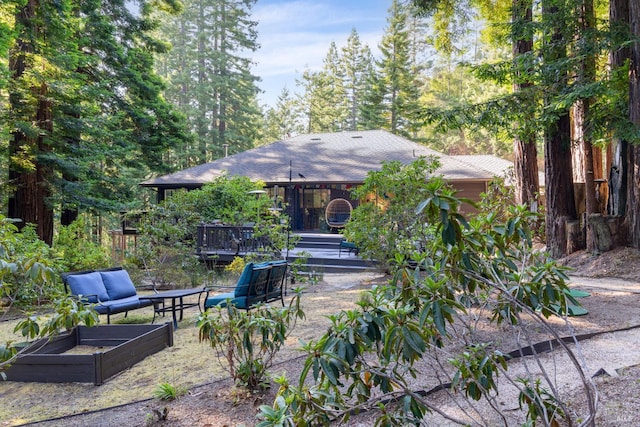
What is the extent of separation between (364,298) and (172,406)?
2.28 metres

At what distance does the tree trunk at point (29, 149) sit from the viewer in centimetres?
1005

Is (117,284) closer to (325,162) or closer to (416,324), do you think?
(416,324)

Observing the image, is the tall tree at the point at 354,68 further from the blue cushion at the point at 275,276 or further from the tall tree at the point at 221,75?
the blue cushion at the point at 275,276

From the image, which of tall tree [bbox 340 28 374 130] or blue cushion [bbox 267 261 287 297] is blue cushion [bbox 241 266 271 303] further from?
tall tree [bbox 340 28 374 130]

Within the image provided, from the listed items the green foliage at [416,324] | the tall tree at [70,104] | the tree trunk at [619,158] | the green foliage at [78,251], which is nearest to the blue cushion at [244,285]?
the green foliage at [416,324]

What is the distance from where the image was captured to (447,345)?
436cm

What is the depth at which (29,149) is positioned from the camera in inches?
399

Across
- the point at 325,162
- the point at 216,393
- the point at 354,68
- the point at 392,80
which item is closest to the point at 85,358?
the point at 216,393

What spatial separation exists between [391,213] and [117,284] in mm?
4742

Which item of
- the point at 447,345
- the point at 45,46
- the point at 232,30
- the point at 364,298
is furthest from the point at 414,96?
the point at 364,298

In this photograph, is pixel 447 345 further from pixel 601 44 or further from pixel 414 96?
pixel 414 96

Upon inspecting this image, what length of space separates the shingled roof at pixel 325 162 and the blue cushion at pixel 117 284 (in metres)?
11.1

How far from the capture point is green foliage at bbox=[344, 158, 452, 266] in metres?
7.44

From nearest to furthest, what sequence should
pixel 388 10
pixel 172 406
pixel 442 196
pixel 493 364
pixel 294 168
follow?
pixel 442 196
pixel 493 364
pixel 172 406
pixel 294 168
pixel 388 10
